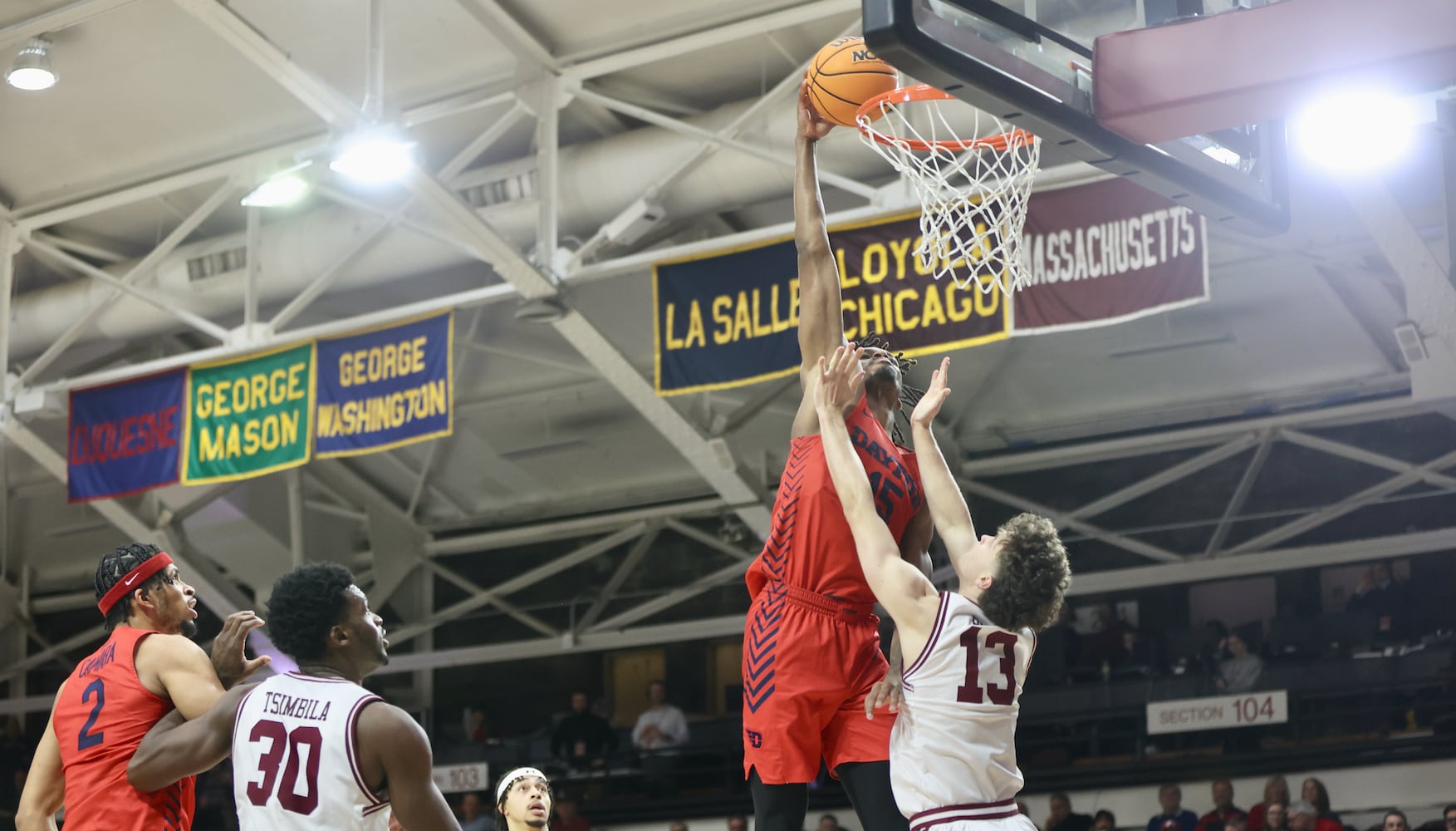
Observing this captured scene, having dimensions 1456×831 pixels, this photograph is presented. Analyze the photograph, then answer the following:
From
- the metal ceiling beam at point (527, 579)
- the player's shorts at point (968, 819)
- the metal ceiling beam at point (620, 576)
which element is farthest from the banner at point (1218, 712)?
the player's shorts at point (968, 819)

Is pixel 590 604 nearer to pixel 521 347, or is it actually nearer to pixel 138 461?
pixel 521 347

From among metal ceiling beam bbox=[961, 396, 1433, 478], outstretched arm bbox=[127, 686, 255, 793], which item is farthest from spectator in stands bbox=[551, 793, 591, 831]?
outstretched arm bbox=[127, 686, 255, 793]

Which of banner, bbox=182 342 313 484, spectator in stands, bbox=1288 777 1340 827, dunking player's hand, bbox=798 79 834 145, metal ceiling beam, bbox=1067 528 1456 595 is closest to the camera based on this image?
dunking player's hand, bbox=798 79 834 145

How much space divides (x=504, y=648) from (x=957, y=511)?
1349cm

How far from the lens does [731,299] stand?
12297 mm

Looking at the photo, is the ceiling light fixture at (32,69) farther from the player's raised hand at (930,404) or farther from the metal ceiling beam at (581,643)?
the player's raised hand at (930,404)

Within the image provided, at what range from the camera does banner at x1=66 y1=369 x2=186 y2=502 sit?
1444 centimetres

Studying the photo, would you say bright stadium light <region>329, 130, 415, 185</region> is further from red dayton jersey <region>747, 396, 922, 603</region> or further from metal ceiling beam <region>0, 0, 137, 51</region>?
red dayton jersey <region>747, 396, 922, 603</region>

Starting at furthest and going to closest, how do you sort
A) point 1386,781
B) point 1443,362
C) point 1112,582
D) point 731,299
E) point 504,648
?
point 504,648, point 1112,582, point 1386,781, point 731,299, point 1443,362

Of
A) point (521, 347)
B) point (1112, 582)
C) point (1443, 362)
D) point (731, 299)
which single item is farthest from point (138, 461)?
point (1443, 362)

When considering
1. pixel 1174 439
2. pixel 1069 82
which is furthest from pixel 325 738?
pixel 1174 439

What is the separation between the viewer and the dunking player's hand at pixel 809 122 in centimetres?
527

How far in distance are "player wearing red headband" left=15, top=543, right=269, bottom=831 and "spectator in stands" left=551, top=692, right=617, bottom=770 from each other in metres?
12.0

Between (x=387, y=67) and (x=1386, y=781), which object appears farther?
(x=1386, y=781)
